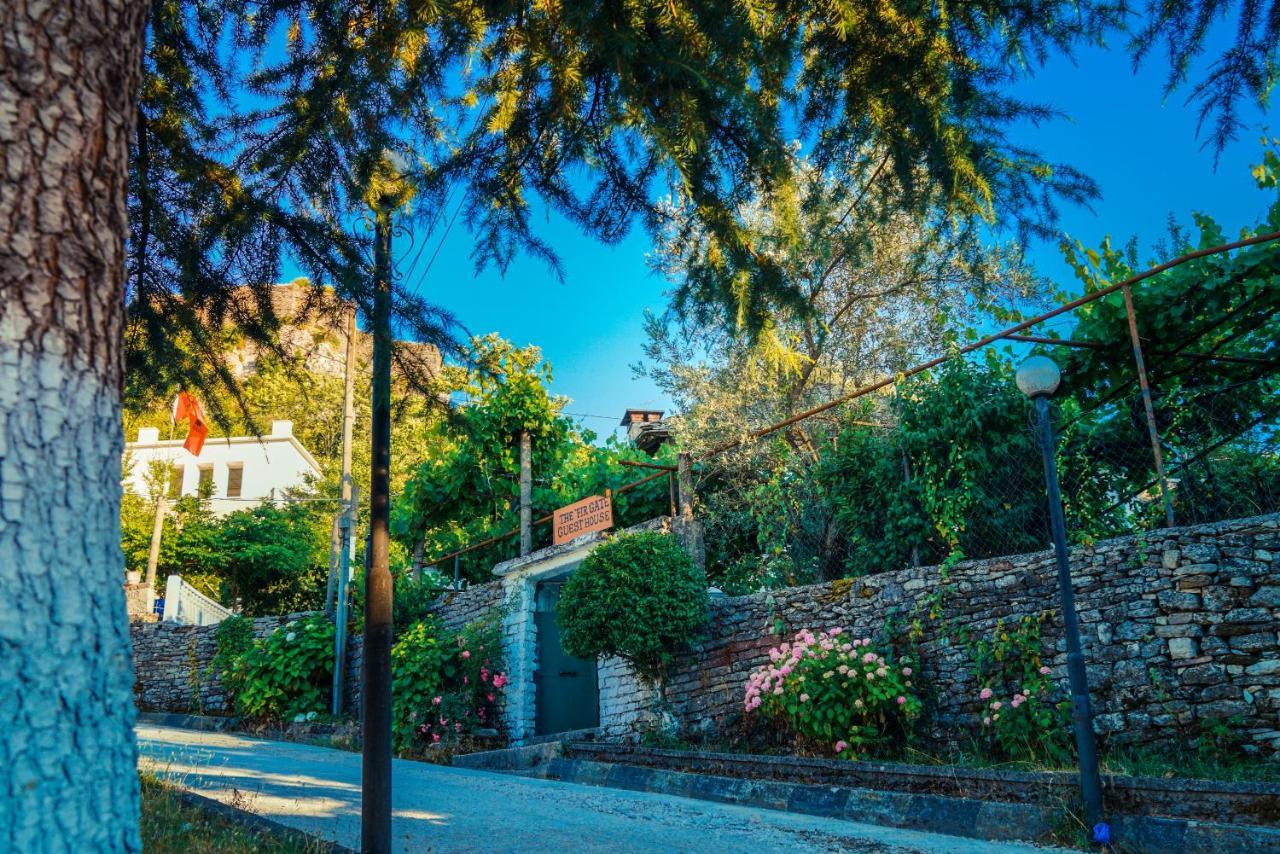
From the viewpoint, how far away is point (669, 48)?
4.07m

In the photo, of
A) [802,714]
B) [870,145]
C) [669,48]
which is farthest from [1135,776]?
[669,48]

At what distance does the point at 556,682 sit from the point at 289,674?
4463mm

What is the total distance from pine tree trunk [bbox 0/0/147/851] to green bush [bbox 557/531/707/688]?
691 centimetres

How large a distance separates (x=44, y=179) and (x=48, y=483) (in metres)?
0.66

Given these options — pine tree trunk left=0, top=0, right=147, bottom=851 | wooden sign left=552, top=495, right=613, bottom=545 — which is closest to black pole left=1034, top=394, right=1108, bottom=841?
pine tree trunk left=0, top=0, right=147, bottom=851

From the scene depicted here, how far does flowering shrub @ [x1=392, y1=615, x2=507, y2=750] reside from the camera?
35.9 ft

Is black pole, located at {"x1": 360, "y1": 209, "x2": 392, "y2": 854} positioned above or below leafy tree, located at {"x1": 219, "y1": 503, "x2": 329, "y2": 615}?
below

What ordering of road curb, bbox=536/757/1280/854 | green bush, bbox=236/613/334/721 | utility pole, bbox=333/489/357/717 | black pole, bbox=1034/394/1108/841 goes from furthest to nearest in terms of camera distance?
green bush, bbox=236/613/334/721 → utility pole, bbox=333/489/357/717 → black pole, bbox=1034/394/1108/841 → road curb, bbox=536/757/1280/854

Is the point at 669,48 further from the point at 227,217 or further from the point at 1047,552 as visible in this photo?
the point at 1047,552

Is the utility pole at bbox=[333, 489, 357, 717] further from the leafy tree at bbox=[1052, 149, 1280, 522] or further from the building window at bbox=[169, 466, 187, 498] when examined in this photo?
the building window at bbox=[169, 466, 187, 498]

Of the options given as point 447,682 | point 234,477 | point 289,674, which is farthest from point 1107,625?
point 234,477

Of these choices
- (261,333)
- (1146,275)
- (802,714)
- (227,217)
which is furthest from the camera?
(802,714)

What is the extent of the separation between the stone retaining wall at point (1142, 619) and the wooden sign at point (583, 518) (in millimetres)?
3061

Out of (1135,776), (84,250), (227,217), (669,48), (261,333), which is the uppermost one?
(669,48)
